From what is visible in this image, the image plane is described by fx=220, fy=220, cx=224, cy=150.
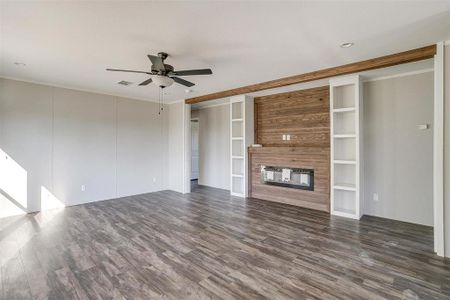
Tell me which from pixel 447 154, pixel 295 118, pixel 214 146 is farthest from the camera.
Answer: pixel 214 146

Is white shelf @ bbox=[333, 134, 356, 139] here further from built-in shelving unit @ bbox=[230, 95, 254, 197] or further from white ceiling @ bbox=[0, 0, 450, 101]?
built-in shelving unit @ bbox=[230, 95, 254, 197]

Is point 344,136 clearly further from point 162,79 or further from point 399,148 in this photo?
point 162,79

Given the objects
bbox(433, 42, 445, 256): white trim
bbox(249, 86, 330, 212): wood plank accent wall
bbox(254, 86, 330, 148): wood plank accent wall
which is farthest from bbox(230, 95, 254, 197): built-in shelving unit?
bbox(433, 42, 445, 256): white trim

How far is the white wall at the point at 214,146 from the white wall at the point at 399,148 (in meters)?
3.81

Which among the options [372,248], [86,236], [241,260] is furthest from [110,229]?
[372,248]

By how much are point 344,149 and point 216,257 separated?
350cm

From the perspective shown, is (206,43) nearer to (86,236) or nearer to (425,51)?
(425,51)

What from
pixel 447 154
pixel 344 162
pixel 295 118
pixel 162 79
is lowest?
pixel 344 162

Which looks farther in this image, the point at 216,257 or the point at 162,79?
the point at 162,79

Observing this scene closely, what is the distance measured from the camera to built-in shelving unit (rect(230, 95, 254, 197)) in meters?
5.98

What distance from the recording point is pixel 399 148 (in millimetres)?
4129

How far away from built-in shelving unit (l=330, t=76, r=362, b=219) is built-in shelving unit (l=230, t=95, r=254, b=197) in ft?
7.13

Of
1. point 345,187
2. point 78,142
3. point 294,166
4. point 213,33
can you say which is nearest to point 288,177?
point 294,166

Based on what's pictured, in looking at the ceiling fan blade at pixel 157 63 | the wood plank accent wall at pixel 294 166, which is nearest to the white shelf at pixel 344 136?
the wood plank accent wall at pixel 294 166
